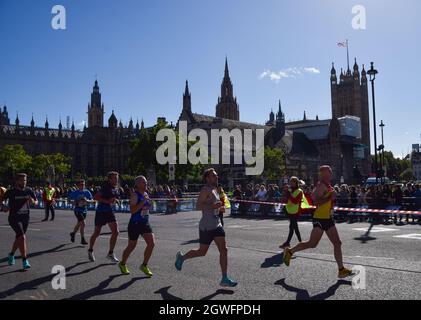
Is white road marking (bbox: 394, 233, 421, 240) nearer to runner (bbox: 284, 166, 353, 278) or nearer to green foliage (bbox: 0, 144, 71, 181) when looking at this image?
runner (bbox: 284, 166, 353, 278)

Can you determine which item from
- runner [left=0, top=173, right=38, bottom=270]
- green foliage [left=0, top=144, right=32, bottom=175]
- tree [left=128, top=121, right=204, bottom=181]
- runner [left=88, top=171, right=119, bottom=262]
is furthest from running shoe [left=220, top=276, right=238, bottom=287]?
green foliage [left=0, top=144, right=32, bottom=175]

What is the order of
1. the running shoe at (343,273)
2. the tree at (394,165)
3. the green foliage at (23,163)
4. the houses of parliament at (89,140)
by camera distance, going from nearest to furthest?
1. the running shoe at (343,273)
2. the green foliage at (23,163)
3. the houses of parliament at (89,140)
4. the tree at (394,165)

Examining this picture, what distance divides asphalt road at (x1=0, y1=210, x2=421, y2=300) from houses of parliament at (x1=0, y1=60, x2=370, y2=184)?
8683 centimetres

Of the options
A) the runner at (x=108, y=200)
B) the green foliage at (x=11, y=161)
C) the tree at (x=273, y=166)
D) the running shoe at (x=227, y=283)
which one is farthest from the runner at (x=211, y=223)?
the green foliage at (x=11, y=161)

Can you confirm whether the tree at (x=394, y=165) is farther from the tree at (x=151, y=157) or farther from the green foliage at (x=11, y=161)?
the green foliage at (x=11, y=161)

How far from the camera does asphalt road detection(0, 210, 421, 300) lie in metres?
6.62

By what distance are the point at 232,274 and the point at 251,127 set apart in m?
103

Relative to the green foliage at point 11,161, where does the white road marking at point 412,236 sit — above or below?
below

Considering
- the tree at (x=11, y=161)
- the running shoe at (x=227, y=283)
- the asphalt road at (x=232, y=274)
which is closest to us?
the asphalt road at (x=232, y=274)

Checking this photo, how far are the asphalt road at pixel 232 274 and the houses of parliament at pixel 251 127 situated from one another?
285 ft

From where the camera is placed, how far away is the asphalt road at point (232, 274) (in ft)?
21.7

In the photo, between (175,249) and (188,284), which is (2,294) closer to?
(188,284)

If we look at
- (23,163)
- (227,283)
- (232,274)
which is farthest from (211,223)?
(23,163)
